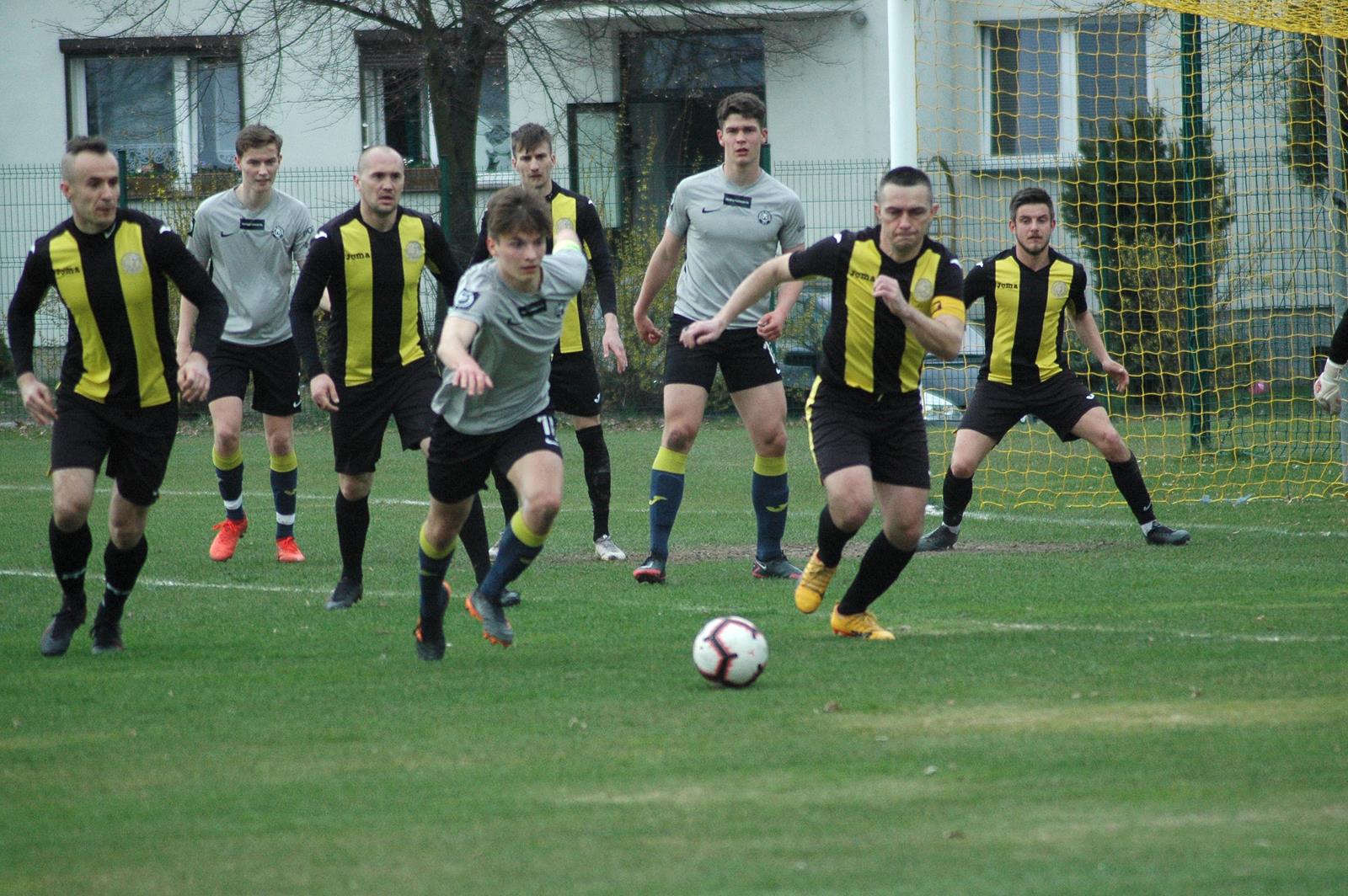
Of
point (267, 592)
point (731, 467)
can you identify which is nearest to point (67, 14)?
point (731, 467)

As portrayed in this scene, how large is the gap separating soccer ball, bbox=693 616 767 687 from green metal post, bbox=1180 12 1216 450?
856 centimetres

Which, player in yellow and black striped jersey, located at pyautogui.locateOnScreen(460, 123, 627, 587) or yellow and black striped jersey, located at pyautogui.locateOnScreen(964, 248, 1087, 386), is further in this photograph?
yellow and black striped jersey, located at pyautogui.locateOnScreen(964, 248, 1087, 386)

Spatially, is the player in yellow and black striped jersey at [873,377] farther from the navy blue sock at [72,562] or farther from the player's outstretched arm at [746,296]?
the navy blue sock at [72,562]

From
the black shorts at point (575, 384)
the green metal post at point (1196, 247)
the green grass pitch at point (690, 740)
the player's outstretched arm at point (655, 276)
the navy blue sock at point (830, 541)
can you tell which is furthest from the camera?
the green metal post at point (1196, 247)

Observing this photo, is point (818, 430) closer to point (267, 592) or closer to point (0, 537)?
point (267, 592)

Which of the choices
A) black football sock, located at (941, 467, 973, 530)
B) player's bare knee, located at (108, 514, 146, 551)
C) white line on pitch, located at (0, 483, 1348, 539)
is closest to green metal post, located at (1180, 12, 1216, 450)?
white line on pitch, located at (0, 483, 1348, 539)

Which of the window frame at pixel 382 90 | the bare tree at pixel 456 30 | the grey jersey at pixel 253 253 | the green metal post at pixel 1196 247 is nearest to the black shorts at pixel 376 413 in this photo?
the grey jersey at pixel 253 253

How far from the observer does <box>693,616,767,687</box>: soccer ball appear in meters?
5.49

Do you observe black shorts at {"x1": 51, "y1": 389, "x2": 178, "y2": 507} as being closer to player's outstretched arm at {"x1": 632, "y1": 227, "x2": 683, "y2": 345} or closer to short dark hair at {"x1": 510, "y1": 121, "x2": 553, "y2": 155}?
short dark hair at {"x1": 510, "y1": 121, "x2": 553, "y2": 155}

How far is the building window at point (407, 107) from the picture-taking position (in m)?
23.2

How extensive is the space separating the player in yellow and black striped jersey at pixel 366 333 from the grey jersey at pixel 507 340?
144cm

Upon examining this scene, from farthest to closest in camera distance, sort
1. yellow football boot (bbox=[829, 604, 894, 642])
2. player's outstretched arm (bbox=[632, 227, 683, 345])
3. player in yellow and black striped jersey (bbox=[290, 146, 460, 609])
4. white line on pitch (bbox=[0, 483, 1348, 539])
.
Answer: white line on pitch (bbox=[0, 483, 1348, 539]) < player's outstretched arm (bbox=[632, 227, 683, 345]) < player in yellow and black striped jersey (bbox=[290, 146, 460, 609]) < yellow football boot (bbox=[829, 604, 894, 642])

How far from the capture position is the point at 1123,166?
17.1 metres

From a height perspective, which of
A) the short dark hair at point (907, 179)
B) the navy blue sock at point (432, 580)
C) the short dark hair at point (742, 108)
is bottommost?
the navy blue sock at point (432, 580)
